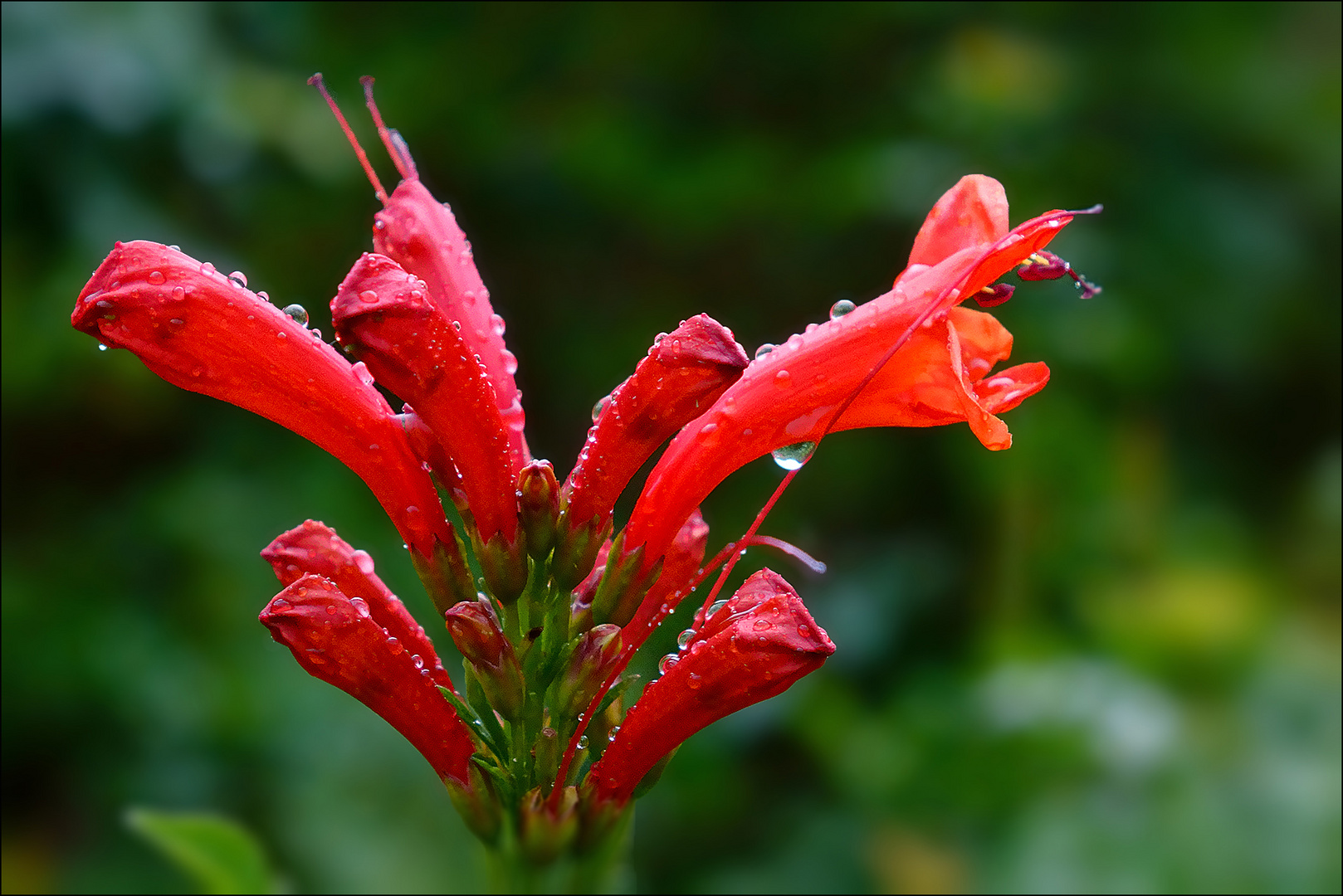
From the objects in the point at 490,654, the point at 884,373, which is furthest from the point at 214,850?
the point at 884,373

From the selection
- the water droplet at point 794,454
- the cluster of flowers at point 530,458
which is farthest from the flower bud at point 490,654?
the water droplet at point 794,454

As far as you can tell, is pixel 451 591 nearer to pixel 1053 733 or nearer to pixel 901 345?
pixel 901 345

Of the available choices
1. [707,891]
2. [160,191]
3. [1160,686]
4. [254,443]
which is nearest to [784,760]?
[707,891]

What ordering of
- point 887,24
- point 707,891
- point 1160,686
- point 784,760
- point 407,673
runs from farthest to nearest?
point 887,24
point 784,760
point 1160,686
point 707,891
point 407,673

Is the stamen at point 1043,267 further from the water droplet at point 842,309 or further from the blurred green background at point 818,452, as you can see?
the blurred green background at point 818,452

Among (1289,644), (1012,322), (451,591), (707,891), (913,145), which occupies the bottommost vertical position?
(707,891)

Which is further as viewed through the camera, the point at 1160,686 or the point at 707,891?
the point at 1160,686
